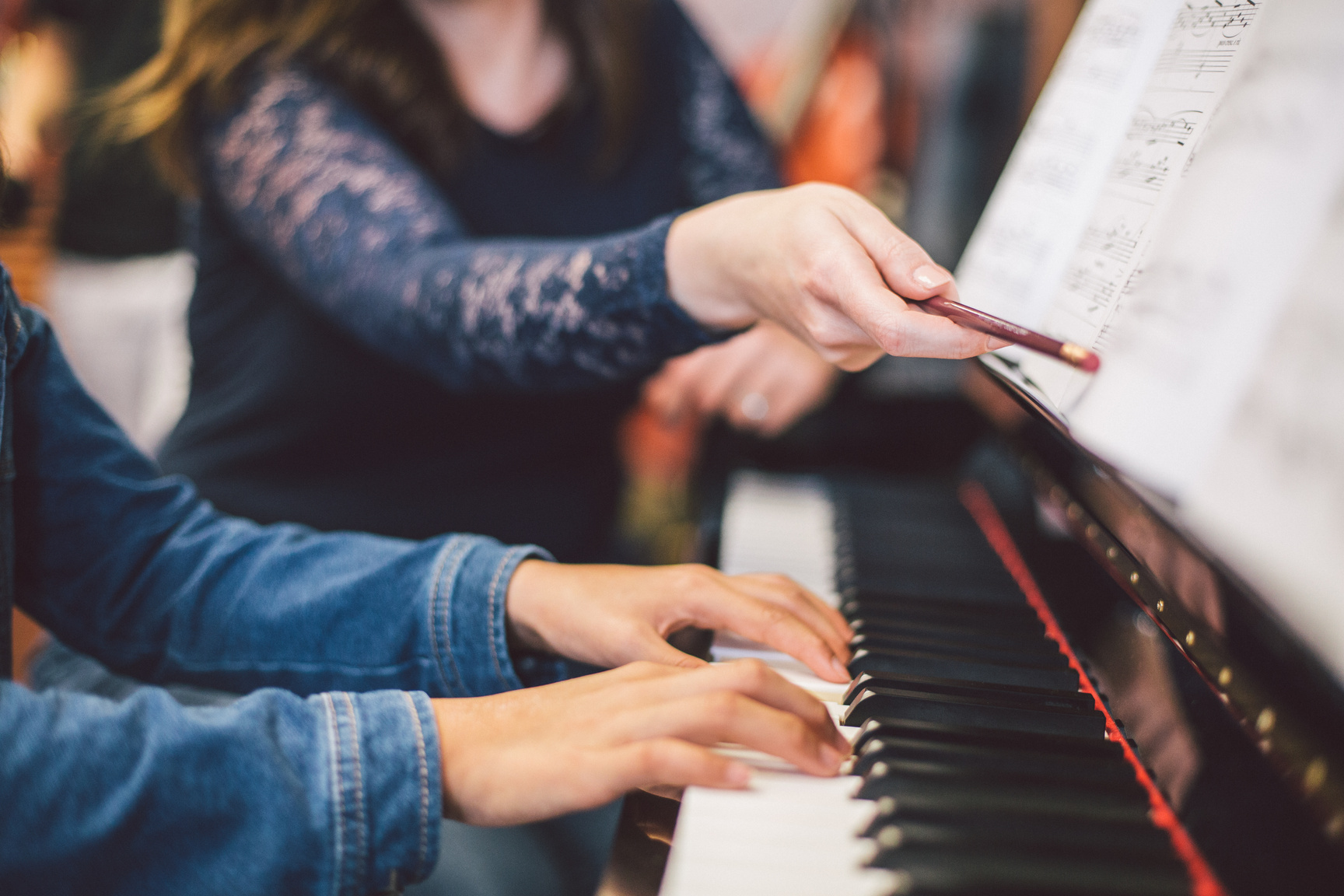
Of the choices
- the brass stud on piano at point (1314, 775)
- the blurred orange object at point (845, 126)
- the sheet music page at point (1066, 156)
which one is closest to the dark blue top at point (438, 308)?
the sheet music page at point (1066, 156)

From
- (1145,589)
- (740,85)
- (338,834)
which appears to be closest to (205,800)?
(338,834)

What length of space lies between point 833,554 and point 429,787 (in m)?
0.47

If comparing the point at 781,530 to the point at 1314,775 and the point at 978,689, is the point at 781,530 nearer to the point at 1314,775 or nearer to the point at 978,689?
the point at 978,689

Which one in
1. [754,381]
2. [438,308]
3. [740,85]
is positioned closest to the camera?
[438,308]

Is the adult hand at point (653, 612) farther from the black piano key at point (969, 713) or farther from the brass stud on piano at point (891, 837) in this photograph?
the brass stud on piano at point (891, 837)

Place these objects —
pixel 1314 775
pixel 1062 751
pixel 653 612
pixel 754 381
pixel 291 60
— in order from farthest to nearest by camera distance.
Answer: pixel 754 381, pixel 291 60, pixel 653 612, pixel 1062 751, pixel 1314 775

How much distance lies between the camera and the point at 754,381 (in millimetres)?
1122

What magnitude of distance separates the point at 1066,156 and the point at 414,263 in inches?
21.4

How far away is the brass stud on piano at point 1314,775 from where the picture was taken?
0.40 m

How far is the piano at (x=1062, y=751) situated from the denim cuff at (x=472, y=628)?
0.50ft

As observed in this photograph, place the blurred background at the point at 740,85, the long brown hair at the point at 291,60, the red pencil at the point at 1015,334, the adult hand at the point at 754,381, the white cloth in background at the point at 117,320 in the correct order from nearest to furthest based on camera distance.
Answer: the red pencil at the point at 1015,334, the long brown hair at the point at 291,60, the adult hand at the point at 754,381, the blurred background at the point at 740,85, the white cloth in background at the point at 117,320

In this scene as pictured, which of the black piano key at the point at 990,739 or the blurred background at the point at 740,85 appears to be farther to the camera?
the blurred background at the point at 740,85

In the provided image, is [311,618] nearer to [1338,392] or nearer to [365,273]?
[365,273]

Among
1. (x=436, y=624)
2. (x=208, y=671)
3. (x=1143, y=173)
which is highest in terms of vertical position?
(x=1143, y=173)
